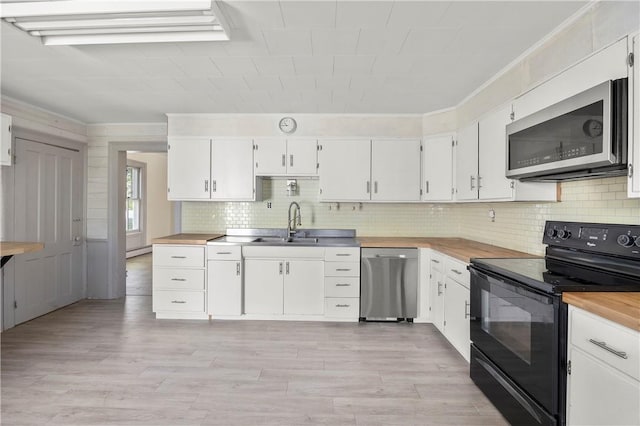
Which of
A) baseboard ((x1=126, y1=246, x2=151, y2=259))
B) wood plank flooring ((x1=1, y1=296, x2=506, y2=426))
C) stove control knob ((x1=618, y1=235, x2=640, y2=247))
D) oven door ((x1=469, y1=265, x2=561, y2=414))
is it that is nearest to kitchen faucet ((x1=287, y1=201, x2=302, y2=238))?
wood plank flooring ((x1=1, y1=296, x2=506, y2=426))

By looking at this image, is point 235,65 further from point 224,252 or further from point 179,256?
point 179,256

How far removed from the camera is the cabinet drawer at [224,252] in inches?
154

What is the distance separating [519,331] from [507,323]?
0.41 feet

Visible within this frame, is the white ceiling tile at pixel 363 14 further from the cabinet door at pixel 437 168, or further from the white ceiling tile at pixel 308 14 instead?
the cabinet door at pixel 437 168

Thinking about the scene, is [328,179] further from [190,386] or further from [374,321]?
[190,386]

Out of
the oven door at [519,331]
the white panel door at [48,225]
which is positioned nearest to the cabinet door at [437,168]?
the oven door at [519,331]

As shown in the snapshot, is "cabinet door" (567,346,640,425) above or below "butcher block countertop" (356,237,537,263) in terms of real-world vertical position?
below

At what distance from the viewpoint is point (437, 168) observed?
4.05 meters

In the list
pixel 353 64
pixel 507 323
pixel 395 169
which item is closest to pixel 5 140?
pixel 353 64

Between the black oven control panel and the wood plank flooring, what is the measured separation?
1129 millimetres

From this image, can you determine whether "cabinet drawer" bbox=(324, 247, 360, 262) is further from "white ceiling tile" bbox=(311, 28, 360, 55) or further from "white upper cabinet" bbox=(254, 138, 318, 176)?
"white ceiling tile" bbox=(311, 28, 360, 55)

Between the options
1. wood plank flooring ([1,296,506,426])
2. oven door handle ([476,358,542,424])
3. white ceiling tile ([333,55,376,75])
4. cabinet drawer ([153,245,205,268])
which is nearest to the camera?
oven door handle ([476,358,542,424])

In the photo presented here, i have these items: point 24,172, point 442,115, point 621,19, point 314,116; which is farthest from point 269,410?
point 24,172

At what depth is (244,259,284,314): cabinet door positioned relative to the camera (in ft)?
12.8
